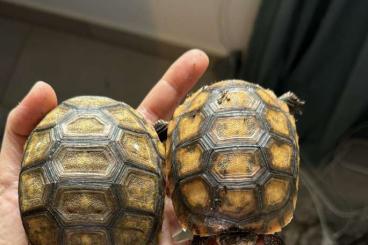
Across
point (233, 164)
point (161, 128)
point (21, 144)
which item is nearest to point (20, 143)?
point (21, 144)

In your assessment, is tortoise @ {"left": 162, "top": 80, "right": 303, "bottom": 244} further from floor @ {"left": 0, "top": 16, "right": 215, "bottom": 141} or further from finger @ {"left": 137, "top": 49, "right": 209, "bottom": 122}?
floor @ {"left": 0, "top": 16, "right": 215, "bottom": 141}

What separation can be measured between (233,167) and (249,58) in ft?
3.26

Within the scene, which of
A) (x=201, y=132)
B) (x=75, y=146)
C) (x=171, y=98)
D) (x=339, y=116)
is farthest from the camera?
(x=339, y=116)

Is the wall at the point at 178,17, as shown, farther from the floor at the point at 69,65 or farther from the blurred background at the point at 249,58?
the floor at the point at 69,65

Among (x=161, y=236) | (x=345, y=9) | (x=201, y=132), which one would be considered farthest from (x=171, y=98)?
(x=345, y=9)

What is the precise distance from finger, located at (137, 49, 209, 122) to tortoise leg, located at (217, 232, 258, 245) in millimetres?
549

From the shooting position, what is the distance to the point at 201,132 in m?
1.27

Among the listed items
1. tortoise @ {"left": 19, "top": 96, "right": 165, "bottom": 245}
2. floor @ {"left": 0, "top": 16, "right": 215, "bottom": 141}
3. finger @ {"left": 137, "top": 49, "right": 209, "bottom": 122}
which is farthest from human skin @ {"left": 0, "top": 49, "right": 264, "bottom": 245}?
floor @ {"left": 0, "top": 16, "right": 215, "bottom": 141}

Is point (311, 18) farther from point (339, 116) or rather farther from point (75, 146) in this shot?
point (75, 146)

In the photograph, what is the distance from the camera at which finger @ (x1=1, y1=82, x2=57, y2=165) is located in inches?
53.9

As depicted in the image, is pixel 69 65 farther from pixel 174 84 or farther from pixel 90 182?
pixel 90 182

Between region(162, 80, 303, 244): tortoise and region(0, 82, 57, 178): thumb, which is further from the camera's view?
region(0, 82, 57, 178): thumb

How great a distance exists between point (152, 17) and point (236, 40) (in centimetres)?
39

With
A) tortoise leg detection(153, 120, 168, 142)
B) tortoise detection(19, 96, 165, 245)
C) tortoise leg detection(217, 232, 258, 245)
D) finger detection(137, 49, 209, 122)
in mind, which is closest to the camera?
tortoise detection(19, 96, 165, 245)
